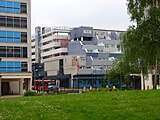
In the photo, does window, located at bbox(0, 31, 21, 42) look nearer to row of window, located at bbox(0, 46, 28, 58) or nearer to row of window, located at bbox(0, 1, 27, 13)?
row of window, located at bbox(0, 46, 28, 58)

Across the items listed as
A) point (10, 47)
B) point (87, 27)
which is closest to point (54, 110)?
point (10, 47)

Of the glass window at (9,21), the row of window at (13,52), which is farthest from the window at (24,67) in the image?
the glass window at (9,21)

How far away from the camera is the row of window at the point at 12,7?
6731 cm

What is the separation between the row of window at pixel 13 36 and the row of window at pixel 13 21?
1.44m

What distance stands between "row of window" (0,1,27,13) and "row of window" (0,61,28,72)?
965 centimetres

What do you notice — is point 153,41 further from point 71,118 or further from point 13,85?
point 13,85

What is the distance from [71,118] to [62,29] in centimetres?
11251

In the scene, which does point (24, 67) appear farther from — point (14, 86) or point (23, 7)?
point (23, 7)

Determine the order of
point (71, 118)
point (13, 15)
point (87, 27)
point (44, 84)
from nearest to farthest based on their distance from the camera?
point (71, 118), point (13, 15), point (44, 84), point (87, 27)

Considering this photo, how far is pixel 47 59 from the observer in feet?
406

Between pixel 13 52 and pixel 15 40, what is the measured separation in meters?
2.26

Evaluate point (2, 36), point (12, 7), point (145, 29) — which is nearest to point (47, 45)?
point (12, 7)

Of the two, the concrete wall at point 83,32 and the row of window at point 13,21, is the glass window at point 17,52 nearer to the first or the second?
the row of window at point 13,21

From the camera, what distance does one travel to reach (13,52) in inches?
2699
